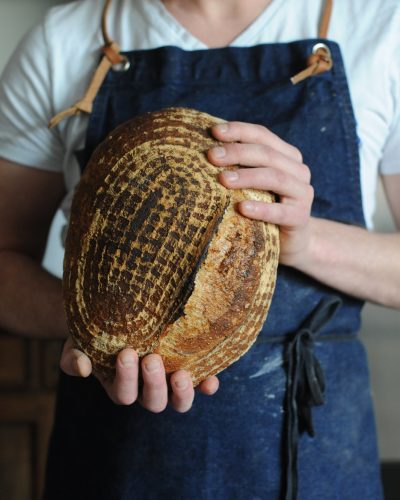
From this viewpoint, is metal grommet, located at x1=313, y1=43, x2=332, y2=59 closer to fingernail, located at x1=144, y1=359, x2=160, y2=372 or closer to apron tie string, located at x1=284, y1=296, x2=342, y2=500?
apron tie string, located at x1=284, y1=296, x2=342, y2=500

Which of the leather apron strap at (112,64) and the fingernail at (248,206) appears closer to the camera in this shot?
the fingernail at (248,206)

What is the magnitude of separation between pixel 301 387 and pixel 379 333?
1752 millimetres

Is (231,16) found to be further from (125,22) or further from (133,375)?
(133,375)

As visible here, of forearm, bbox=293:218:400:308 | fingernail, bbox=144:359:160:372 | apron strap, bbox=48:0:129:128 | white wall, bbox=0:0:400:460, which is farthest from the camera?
white wall, bbox=0:0:400:460

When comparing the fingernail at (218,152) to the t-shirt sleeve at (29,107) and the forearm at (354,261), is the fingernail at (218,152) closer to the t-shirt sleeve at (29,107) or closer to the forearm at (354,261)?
the forearm at (354,261)

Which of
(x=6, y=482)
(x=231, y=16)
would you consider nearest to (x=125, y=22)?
(x=231, y=16)

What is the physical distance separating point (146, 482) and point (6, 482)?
3.84 ft

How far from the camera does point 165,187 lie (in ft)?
2.53

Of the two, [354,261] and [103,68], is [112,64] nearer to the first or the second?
[103,68]

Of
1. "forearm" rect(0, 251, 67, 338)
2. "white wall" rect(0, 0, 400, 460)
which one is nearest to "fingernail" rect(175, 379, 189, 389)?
"forearm" rect(0, 251, 67, 338)

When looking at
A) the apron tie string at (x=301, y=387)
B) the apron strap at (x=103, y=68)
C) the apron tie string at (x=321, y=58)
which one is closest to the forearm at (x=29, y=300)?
the apron strap at (x=103, y=68)

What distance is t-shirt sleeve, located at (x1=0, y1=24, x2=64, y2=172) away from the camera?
1.14m

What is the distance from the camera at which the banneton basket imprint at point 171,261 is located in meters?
0.76

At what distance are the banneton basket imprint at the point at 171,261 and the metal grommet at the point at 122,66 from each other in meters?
0.33
